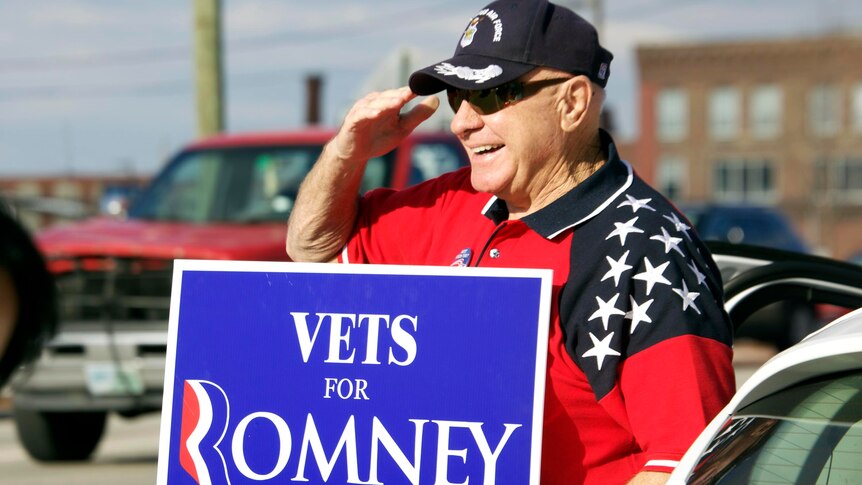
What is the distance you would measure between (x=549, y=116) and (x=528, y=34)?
0.63ft

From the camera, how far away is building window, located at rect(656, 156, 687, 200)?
64.6 m

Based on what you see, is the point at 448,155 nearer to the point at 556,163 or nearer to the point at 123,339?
the point at 123,339

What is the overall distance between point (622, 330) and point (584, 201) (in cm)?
37

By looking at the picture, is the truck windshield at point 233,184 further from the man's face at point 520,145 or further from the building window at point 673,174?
the building window at point 673,174

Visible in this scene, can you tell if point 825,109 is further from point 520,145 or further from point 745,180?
point 520,145

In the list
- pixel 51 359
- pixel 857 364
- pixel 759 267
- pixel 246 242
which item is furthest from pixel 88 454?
pixel 857 364

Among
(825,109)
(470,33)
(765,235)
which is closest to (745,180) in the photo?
(825,109)

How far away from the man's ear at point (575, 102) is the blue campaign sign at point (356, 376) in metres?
0.52

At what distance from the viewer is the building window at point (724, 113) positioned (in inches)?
2504

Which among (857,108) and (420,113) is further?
(857,108)

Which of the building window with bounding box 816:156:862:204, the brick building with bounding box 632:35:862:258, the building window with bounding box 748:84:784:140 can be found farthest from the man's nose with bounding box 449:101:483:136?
the building window with bounding box 748:84:784:140

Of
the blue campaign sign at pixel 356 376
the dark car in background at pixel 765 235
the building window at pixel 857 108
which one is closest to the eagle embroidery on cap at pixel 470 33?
the blue campaign sign at pixel 356 376

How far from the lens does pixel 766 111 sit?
63.1m

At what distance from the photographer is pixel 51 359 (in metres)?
8.50
